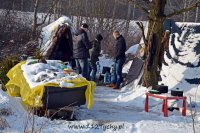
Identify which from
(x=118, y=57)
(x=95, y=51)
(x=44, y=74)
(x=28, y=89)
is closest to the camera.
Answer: (x=28, y=89)

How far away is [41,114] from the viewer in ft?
23.4

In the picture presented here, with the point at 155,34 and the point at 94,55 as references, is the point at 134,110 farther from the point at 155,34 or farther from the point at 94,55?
the point at 94,55

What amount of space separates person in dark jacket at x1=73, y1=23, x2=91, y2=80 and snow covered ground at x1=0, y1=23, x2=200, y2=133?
0.81 meters

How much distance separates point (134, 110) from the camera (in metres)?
8.69

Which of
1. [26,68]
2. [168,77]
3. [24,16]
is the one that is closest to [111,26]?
[24,16]

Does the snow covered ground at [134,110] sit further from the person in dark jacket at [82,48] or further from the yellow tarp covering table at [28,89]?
the person in dark jacket at [82,48]

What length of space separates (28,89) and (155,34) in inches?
156

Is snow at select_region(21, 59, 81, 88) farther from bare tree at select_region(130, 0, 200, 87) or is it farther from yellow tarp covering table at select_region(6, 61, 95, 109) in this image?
bare tree at select_region(130, 0, 200, 87)

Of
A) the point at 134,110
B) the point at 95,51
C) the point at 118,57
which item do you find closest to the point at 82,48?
the point at 118,57

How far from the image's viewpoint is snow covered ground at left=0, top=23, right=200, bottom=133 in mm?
6535

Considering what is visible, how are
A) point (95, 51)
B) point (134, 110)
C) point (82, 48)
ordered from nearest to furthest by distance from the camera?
point (134, 110) → point (82, 48) → point (95, 51)

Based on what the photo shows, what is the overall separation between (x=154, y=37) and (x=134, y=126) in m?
3.69

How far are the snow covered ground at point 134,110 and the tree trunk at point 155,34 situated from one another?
33cm

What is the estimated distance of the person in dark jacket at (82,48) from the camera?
1055 cm
